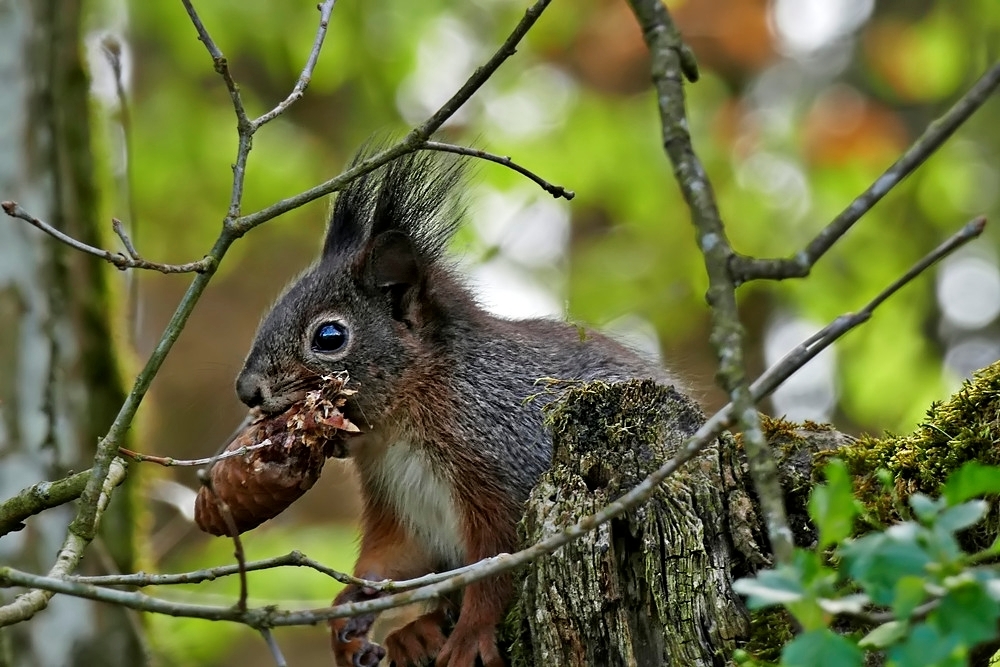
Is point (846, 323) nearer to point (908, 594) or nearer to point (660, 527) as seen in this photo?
point (908, 594)

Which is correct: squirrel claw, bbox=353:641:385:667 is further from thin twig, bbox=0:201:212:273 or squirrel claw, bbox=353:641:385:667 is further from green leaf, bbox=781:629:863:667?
green leaf, bbox=781:629:863:667

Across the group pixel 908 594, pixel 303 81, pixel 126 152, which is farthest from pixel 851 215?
pixel 126 152

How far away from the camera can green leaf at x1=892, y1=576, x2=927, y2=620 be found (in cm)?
150

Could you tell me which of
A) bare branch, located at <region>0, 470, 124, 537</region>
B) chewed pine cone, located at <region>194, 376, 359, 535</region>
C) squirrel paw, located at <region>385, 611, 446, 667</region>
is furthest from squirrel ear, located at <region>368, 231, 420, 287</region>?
bare branch, located at <region>0, 470, 124, 537</region>

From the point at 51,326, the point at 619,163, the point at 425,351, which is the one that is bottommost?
the point at 425,351

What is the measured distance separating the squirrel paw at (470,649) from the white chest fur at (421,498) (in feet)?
1.64

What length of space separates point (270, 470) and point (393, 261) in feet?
3.59

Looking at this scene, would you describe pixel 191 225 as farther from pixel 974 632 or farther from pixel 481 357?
pixel 974 632

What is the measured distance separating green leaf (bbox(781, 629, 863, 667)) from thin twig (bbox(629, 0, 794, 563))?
25 cm

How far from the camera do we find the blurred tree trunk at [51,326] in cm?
459

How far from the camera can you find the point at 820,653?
1509 millimetres

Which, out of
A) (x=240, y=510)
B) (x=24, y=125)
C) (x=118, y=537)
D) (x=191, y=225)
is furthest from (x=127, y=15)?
(x=240, y=510)

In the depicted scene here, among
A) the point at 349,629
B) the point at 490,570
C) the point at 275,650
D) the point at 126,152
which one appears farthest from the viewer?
the point at 126,152

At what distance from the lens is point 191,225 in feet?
32.5
